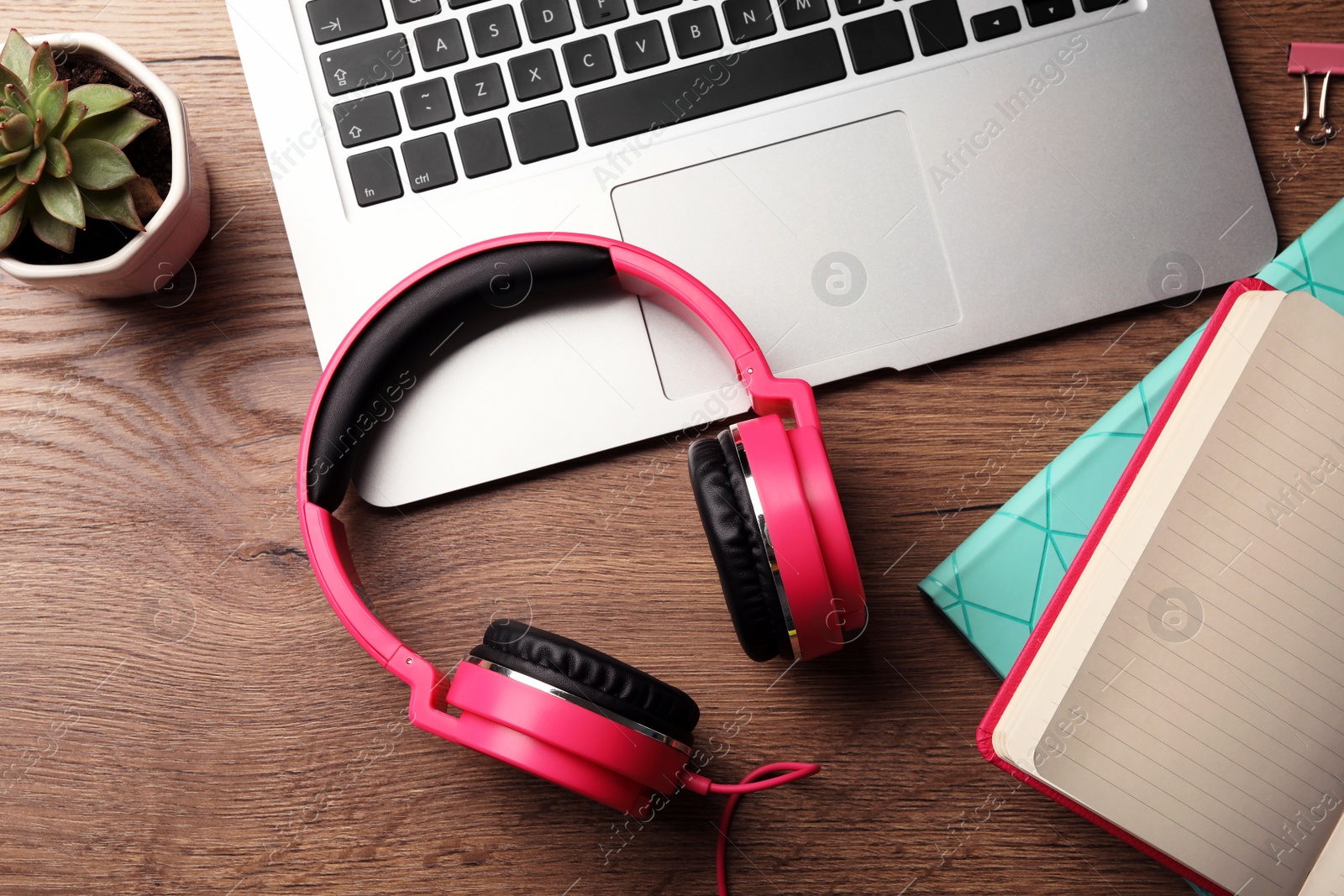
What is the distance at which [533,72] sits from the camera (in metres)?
0.57

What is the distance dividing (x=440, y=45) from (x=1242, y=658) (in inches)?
25.1

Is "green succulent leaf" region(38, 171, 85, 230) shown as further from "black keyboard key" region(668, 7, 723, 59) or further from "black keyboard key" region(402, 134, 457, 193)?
"black keyboard key" region(668, 7, 723, 59)

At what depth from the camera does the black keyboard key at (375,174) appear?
567 millimetres

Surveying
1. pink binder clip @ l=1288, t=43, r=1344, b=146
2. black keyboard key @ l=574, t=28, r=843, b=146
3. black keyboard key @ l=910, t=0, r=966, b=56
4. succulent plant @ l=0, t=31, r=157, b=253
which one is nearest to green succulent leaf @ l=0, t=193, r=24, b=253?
succulent plant @ l=0, t=31, r=157, b=253

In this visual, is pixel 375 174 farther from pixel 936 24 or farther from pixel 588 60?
pixel 936 24

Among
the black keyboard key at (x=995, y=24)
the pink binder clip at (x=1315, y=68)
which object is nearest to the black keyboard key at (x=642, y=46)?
the black keyboard key at (x=995, y=24)

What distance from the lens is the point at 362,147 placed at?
22.4 inches

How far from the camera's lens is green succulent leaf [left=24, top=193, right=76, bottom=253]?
19.3 inches

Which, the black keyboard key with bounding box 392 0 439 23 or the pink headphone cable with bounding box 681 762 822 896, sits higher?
the black keyboard key with bounding box 392 0 439 23

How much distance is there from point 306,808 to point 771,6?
0.65 metres

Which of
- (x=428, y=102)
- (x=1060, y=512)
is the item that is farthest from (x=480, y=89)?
(x=1060, y=512)

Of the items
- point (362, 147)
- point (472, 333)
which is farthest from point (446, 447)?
point (362, 147)

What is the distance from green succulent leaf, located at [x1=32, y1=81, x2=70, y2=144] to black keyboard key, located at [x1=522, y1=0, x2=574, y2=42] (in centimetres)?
28

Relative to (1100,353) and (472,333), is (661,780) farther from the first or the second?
(1100,353)
